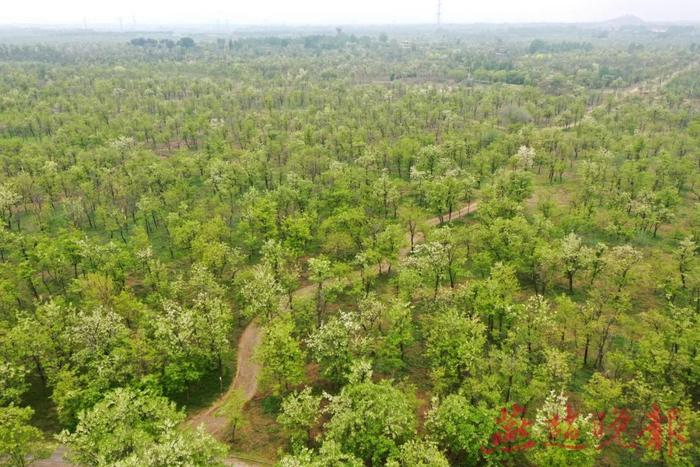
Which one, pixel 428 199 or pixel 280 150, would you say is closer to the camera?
pixel 428 199

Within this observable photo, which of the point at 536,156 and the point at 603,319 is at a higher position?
the point at 536,156

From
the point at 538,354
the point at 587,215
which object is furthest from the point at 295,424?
the point at 587,215

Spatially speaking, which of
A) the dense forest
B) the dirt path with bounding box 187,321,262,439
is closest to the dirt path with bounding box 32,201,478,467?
the dirt path with bounding box 187,321,262,439

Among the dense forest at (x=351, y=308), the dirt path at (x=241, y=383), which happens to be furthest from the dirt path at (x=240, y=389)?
the dense forest at (x=351, y=308)

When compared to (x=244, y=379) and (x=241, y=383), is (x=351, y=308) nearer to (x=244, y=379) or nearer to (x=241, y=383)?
(x=244, y=379)

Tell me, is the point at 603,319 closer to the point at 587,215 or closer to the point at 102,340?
the point at 587,215

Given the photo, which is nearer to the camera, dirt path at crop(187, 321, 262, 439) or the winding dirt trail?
the winding dirt trail

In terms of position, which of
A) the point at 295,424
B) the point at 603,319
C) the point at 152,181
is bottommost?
the point at 295,424

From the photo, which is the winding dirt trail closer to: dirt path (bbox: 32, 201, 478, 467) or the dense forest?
dirt path (bbox: 32, 201, 478, 467)

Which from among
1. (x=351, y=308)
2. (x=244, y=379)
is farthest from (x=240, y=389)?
(x=351, y=308)
